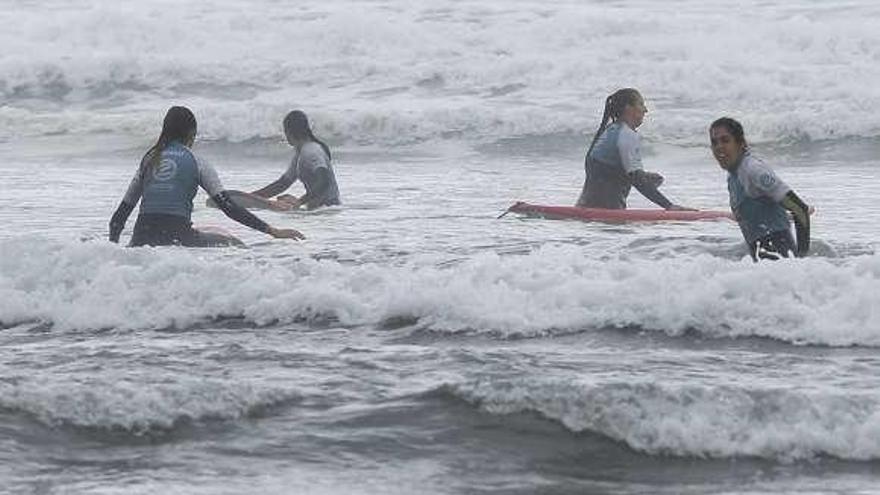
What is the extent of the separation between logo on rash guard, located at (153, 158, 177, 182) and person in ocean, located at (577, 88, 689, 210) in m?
4.08

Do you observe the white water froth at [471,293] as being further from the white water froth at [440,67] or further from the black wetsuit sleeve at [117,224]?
the white water froth at [440,67]

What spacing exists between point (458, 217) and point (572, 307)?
6194mm

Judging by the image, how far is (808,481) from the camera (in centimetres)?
644

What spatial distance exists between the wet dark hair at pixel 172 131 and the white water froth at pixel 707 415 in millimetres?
4441

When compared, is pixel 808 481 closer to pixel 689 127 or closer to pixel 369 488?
pixel 369 488

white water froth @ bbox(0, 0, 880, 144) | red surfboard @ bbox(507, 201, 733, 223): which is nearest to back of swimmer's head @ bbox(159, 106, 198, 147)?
red surfboard @ bbox(507, 201, 733, 223)

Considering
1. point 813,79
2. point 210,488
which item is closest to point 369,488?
point 210,488

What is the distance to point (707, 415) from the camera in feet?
22.9

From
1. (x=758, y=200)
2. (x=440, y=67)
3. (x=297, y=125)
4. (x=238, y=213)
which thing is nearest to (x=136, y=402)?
(x=238, y=213)

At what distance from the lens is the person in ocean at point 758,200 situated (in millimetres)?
9898

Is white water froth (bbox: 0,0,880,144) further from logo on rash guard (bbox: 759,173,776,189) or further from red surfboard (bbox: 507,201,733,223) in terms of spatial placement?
logo on rash guard (bbox: 759,173,776,189)

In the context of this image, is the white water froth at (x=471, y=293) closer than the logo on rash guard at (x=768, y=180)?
Yes

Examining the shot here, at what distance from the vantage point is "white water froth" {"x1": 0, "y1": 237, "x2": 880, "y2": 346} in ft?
28.9

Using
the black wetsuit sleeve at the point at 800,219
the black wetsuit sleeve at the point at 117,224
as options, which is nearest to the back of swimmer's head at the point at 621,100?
the black wetsuit sleeve at the point at 800,219
